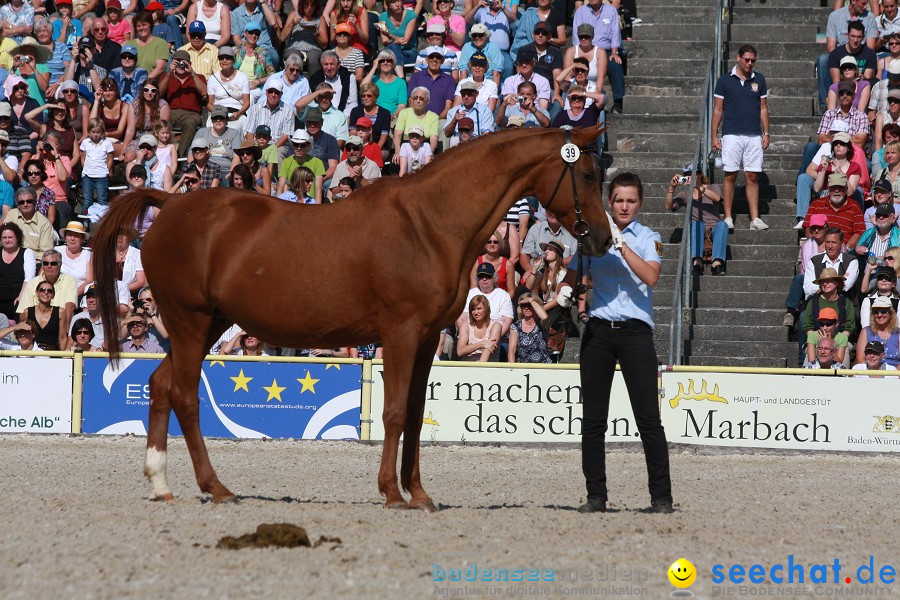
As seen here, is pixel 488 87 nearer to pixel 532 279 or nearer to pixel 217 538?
pixel 532 279

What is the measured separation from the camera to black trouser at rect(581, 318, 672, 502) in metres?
8.76

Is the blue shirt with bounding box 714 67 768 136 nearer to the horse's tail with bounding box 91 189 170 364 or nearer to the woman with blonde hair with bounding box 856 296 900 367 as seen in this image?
the woman with blonde hair with bounding box 856 296 900 367

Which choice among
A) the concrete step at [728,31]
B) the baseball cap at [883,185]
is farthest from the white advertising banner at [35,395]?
the concrete step at [728,31]

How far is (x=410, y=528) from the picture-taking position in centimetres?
784

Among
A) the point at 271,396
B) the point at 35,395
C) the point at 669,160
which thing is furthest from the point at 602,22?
the point at 35,395

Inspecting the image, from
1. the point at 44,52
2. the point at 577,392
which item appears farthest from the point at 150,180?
the point at 577,392

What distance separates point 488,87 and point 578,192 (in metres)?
10.3

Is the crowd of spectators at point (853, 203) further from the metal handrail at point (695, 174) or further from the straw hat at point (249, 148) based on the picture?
the straw hat at point (249, 148)

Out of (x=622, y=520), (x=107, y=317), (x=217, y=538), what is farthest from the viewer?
(x=107, y=317)

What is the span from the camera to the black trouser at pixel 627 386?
28.7 feet

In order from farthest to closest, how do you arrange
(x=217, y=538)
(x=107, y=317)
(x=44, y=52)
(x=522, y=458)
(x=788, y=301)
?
(x=44, y=52) → (x=788, y=301) → (x=522, y=458) → (x=107, y=317) → (x=217, y=538)

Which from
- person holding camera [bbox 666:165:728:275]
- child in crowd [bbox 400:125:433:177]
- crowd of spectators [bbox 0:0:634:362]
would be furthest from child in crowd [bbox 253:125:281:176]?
person holding camera [bbox 666:165:728:275]

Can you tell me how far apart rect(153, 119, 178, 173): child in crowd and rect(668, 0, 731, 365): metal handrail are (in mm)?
6975

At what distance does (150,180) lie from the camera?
18.3 m
